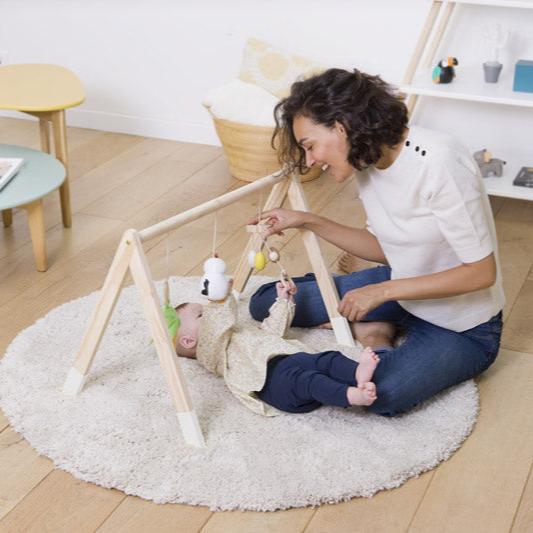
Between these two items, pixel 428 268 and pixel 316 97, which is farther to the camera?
pixel 428 268

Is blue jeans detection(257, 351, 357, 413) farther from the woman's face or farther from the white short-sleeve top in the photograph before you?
the woman's face

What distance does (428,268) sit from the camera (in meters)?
1.83

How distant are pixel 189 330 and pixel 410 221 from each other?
0.52 m

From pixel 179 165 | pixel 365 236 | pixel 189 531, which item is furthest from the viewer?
pixel 179 165

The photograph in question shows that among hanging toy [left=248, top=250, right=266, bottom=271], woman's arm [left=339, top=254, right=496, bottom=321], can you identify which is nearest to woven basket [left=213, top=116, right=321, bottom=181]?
hanging toy [left=248, top=250, right=266, bottom=271]

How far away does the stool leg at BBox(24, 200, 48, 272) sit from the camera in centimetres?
232

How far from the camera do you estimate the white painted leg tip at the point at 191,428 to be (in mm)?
1666

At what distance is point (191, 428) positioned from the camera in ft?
5.49

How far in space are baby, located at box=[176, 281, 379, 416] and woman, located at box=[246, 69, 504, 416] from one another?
0.09 m

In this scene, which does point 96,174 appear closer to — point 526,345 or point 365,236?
point 365,236

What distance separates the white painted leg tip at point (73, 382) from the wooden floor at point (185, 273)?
14 cm

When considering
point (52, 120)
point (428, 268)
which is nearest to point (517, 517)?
point (428, 268)

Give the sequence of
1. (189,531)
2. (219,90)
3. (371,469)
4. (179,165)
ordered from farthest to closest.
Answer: (179,165) < (219,90) < (371,469) < (189,531)

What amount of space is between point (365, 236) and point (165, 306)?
0.49m
